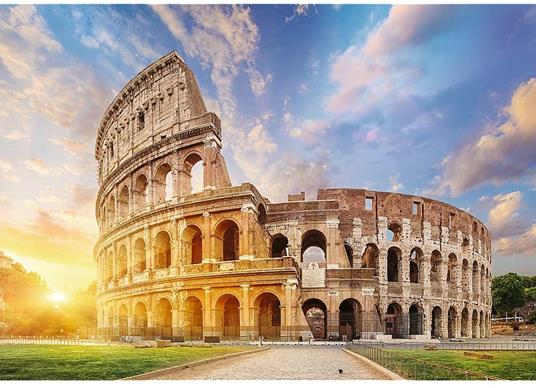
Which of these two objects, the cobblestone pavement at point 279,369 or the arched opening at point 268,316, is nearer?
the cobblestone pavement at point 279,369

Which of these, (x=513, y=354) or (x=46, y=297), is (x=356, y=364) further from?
(x=46, y=297)

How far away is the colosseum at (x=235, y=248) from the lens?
85.4ft

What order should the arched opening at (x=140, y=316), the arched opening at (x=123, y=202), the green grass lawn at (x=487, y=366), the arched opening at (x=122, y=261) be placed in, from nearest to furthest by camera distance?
the green grass lawn at (x=487, y=366)
the arched opening at (x=140, y=316)
the arched opening at (x=122, y=261)
the arched opening at (x=123, y=202)

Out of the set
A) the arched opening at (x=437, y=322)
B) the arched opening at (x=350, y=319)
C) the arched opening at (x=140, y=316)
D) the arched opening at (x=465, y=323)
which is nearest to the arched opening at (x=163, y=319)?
the arched opening at (x=140, y=316)

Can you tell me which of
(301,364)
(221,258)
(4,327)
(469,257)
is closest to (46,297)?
(4,327)

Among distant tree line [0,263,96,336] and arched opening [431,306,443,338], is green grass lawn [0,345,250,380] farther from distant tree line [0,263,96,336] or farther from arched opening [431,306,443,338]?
arched opening [431,306,443,338]

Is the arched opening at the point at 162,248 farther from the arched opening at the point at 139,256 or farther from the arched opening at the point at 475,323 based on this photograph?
the arched opening at the point at 475,323

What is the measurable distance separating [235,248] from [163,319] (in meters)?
5.54

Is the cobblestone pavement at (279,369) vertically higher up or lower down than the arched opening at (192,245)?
→ lower down

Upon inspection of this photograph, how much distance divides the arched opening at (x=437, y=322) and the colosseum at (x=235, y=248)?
0.09m

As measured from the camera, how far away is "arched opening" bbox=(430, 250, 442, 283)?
34719 mm

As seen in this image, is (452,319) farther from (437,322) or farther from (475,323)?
(475,323)

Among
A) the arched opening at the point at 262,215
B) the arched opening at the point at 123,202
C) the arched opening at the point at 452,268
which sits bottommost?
the arched opening at the point at 452,268
